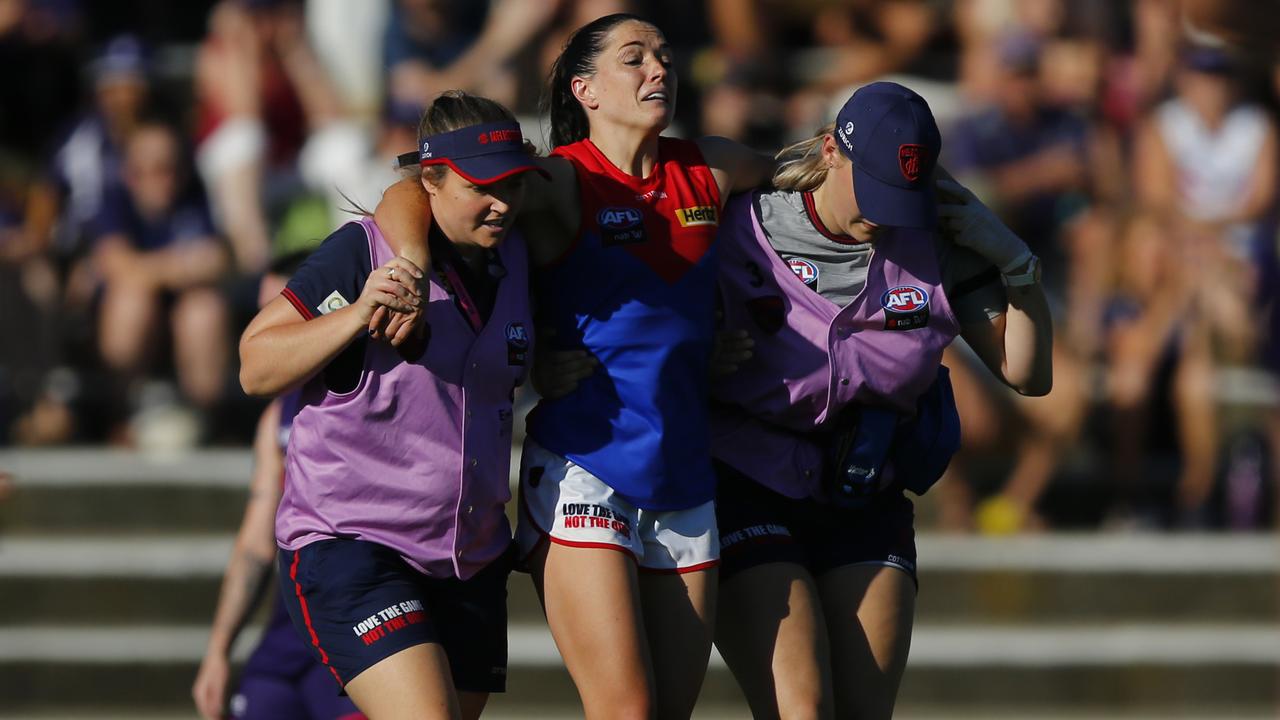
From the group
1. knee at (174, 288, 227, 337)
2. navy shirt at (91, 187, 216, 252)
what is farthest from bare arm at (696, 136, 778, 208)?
navy shirt at (91, 187, 216, 252)

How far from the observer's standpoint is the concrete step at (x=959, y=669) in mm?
7660

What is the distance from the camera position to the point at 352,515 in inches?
151

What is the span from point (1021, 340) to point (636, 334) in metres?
1.05

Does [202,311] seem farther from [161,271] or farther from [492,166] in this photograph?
[492,166]

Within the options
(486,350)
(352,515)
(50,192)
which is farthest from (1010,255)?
(50,192)

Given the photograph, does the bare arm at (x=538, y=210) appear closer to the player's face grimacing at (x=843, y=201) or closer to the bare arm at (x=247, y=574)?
the player's face grimacing at (x=843, y=201)

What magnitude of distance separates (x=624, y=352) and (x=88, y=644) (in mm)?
4746

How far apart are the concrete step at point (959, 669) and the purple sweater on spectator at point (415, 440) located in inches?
→ 150

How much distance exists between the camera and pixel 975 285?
4.31m

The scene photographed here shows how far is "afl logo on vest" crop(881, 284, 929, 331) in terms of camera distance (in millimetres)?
4152

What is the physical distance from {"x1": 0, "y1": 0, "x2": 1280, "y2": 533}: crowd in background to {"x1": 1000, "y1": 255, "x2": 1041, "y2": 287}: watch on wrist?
12.5 feet

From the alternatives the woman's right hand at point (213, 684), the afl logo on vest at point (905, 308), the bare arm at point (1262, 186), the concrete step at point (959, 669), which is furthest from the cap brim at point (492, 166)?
the bare arm at point (1262, 186)

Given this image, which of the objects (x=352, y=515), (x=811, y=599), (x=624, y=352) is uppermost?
(x=624, y=352)

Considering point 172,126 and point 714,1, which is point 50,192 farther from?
point 714,1
